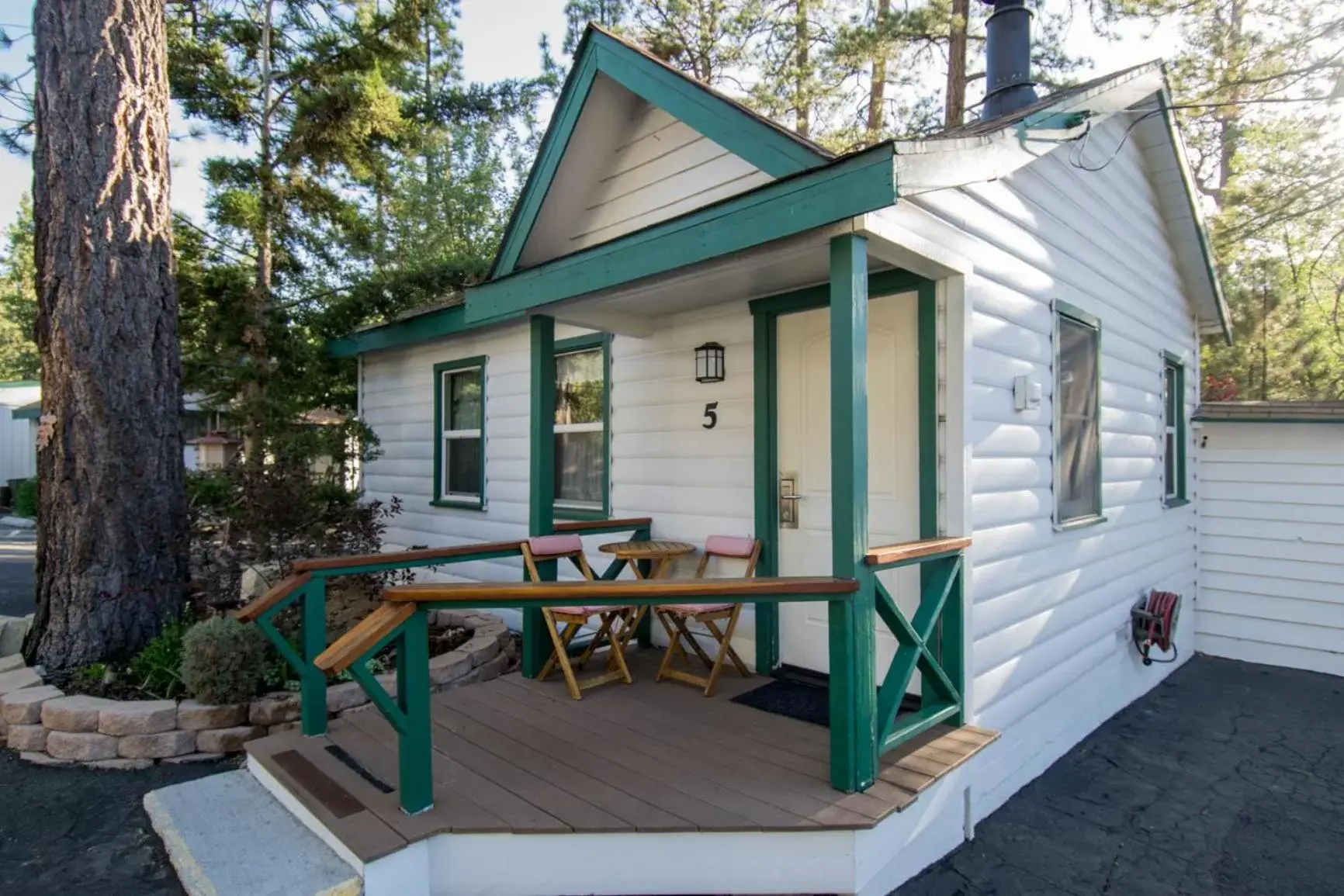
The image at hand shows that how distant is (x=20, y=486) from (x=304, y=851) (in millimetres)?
15952

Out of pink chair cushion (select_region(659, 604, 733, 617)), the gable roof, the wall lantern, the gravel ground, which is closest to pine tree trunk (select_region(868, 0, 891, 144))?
the gable roof

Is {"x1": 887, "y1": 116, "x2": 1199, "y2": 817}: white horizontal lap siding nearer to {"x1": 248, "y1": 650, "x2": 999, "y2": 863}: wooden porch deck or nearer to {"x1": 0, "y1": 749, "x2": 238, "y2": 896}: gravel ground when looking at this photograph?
{"x1": 248, "y1": 650, "x2": 999, "y2": 863}: wooden porch deck

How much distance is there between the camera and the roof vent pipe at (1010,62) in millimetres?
4906

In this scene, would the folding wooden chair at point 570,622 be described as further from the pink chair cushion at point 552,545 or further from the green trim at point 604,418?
the green trim at point 604,418

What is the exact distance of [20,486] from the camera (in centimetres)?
1400

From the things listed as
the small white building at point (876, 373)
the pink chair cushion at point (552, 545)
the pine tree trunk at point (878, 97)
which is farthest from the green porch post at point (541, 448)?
the pine tree trunk at point (878, 97)

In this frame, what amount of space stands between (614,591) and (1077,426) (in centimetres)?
322

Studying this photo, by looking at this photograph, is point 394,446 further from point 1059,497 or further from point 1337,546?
point 1337,546

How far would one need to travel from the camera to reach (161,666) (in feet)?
13.4

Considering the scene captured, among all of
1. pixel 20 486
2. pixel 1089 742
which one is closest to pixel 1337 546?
pixel 1089 742

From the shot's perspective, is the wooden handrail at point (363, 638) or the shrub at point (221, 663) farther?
the shrub at point (221, 663)

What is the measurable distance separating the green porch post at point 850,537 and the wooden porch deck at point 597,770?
0.16 metres

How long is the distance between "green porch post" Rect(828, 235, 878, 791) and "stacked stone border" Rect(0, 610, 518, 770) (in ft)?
7.87

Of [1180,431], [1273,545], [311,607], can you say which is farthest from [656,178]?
[1273,545]
